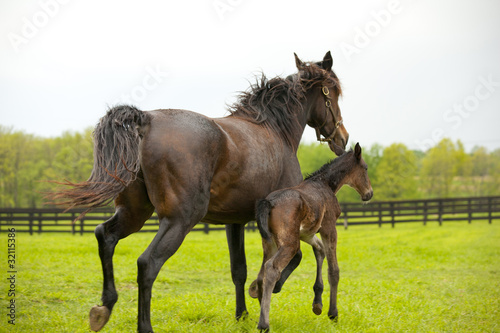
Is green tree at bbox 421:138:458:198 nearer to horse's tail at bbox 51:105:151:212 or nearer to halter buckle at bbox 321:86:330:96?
halter buckle at bbox 321:86:330:96

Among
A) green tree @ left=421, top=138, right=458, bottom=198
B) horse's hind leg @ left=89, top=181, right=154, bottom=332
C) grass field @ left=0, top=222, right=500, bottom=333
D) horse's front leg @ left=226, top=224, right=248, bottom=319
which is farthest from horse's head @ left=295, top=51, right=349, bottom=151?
green tree @ left=421, top=138, right=458, bottom=198

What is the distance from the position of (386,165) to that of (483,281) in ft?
105

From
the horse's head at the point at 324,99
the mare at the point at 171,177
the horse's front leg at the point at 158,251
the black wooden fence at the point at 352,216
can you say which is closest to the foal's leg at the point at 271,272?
the mare at the point at 171,177

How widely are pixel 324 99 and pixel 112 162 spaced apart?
9.18ft

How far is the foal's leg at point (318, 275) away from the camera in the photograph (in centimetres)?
487

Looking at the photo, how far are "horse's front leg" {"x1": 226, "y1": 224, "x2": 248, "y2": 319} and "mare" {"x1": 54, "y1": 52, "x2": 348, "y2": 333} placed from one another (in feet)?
0.05

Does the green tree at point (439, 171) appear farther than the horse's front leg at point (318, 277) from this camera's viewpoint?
Yes

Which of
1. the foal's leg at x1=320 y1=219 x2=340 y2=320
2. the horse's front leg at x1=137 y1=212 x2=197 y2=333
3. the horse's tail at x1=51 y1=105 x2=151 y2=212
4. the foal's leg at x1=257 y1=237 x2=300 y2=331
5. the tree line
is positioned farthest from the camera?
the tree line

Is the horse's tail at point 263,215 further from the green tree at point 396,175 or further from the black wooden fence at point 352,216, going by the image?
the green tree at point 396,175

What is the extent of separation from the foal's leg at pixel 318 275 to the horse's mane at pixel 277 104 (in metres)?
1.15

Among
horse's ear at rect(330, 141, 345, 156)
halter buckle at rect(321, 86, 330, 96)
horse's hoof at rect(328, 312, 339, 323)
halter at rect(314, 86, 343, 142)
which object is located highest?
halter buckle at rect(321, 86, 330, 96)

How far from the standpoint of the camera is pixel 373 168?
144 feet

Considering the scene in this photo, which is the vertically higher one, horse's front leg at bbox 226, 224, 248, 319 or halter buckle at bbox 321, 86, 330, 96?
halter buckle at bbox 321, 86, 330, 96

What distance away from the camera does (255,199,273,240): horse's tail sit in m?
4.39
